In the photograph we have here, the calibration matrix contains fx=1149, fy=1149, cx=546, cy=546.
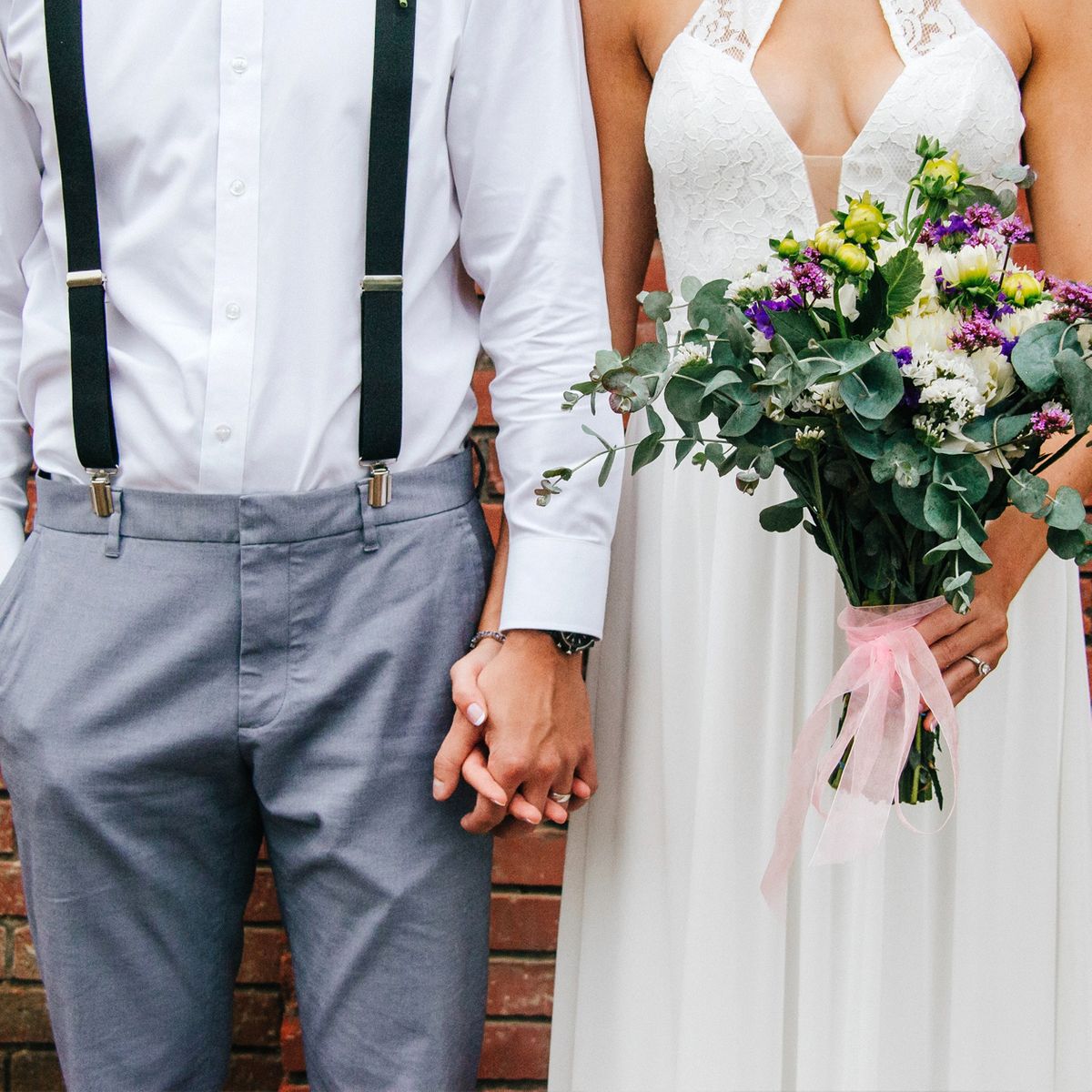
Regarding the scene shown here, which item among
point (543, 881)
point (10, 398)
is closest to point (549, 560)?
point (10, 398)

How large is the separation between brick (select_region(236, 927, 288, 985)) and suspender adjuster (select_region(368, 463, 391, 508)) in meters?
1.00

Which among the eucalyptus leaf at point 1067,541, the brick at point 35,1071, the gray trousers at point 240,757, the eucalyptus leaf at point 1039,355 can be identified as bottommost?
the brick at point 35,1071

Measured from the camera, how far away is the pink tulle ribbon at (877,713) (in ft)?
3.26

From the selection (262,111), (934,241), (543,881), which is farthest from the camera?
(543,881)

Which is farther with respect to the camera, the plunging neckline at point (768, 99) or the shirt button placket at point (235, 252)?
the plunging neckline at point (768, 99)

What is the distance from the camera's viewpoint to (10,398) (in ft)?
4.01

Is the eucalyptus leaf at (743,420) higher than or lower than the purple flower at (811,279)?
lower

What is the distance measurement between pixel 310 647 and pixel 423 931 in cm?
30

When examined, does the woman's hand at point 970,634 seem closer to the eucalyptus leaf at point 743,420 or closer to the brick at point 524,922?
the eucalyptus leaf at point 743,420

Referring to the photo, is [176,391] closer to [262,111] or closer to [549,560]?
[262,111]

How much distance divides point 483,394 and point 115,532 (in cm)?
72

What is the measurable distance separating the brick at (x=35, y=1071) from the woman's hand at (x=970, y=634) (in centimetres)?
160

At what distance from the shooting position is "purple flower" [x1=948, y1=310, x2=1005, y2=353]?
86cm

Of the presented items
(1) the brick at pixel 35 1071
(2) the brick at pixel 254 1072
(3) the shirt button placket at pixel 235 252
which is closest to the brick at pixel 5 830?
(1) the brick at pixel 35 1071
